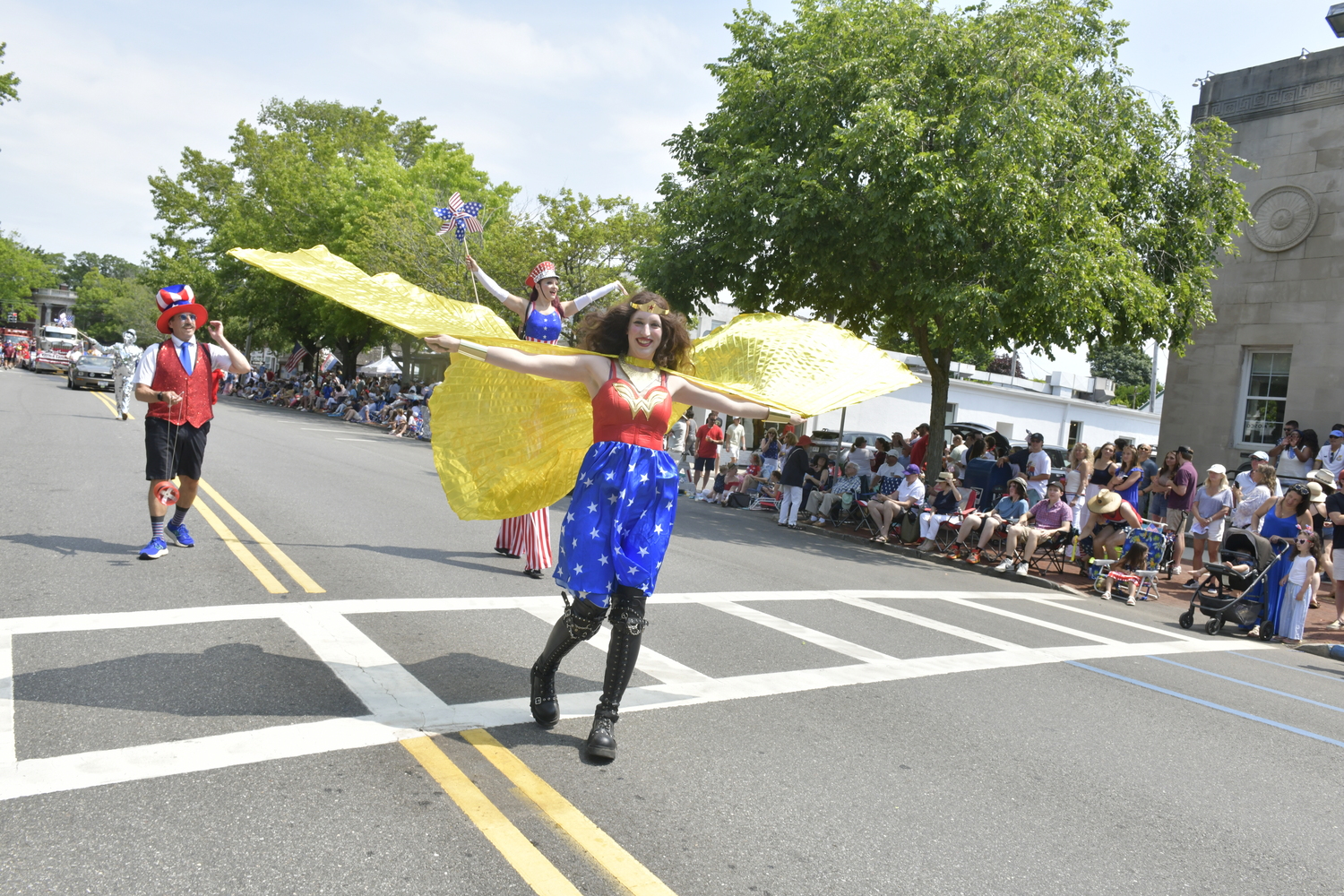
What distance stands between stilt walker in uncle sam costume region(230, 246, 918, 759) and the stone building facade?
16.6m

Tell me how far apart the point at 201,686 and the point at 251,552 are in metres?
3.61

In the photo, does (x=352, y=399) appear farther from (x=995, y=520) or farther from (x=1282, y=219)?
(x=1282, y=219)

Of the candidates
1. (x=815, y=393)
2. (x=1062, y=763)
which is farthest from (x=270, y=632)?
(x=1062, y=763)

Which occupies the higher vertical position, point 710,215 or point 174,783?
point 710,215

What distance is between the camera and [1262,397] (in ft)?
62.6

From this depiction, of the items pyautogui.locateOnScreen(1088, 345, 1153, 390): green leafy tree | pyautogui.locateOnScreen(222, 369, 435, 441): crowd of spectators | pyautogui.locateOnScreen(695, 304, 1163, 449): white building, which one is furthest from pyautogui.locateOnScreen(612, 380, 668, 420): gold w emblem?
pyautogui.locateOnScreen(1088, 345, 1153, 390): green leafy tree

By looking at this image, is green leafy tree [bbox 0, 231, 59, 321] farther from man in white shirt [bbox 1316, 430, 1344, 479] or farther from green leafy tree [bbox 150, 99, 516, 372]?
man in white shirt [bbox 1316, 430, 1344, 479]

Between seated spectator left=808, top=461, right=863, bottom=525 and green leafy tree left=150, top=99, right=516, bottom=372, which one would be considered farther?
green leafy tree left=150, top=99, right=516, bottom=372

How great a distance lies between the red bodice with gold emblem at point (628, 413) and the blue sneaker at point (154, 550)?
4.83 meters

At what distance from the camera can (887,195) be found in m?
13.8

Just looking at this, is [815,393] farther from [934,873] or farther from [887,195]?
[887,195]

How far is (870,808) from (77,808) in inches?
115

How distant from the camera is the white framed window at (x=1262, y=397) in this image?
1873 centimetres

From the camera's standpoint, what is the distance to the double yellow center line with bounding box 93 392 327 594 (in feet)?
22.8
